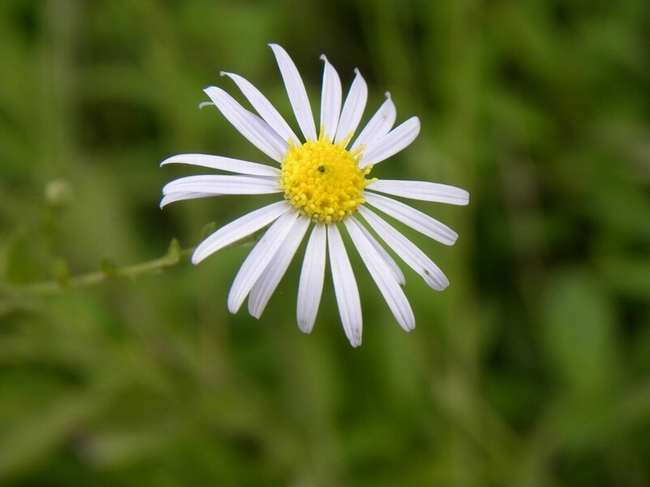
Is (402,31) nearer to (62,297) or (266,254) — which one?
(62,297)

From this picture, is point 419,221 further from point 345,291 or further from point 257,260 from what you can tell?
point 257,260

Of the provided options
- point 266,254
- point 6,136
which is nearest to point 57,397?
point 6,136

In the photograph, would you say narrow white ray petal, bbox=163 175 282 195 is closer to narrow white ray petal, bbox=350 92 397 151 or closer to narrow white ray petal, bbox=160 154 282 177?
narrow white ray petal, bbox=160 154 282 177

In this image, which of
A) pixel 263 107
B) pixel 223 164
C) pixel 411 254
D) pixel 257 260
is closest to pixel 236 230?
pixel 257 260

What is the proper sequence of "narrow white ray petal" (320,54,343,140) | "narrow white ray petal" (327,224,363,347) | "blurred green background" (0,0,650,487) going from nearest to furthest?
"narrow white ray petal" (327,224,363,347)
"narrow white ray petal" (320,54,343,140)
"blurred green background" (0,0,650,487)

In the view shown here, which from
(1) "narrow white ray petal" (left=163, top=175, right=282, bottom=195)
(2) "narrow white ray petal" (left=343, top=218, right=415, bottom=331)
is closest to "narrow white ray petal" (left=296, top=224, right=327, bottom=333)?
(2) "narrow white ray petal" (left=343, top=218, right=415, bottom=331)

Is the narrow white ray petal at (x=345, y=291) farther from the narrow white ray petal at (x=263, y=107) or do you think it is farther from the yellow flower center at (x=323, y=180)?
the narrow white ray petal at (x=263, y=107)
